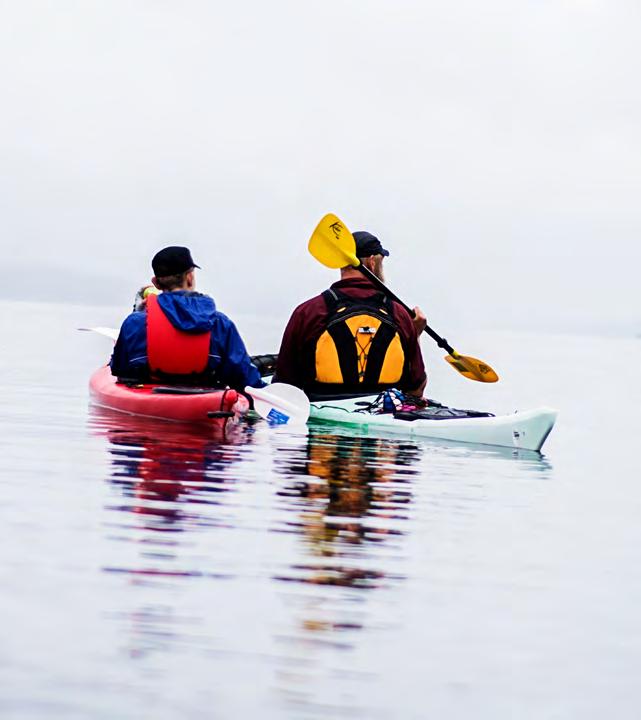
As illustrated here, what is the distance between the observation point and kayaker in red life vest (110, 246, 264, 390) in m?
11.6

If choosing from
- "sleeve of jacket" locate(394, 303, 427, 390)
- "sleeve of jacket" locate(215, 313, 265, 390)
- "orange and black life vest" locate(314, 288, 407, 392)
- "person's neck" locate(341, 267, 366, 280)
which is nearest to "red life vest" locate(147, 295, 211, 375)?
"sleeve of jacket" locate(215, 313, 265, 390)

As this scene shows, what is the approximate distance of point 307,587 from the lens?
5.11 meters

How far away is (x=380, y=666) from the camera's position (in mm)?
4188

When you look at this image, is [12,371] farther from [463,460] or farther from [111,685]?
[111,685]

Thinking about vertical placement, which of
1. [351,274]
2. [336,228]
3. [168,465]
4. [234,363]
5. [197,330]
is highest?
[336,228]

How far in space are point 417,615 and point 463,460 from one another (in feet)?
18.3

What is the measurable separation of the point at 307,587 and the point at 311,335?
274 inches

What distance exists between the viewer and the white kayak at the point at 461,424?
11.4 meters

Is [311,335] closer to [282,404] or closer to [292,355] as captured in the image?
[292,355]

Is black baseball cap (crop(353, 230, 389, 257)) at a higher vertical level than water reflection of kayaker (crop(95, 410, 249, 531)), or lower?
higher

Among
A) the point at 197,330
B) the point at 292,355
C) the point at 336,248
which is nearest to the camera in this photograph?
the point at 197,330

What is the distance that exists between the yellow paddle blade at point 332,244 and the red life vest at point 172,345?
5.35 feet

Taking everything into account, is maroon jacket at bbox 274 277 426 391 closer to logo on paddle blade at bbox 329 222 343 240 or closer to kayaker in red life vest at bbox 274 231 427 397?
kayaker in red life vest at bbox 274 231 427 397

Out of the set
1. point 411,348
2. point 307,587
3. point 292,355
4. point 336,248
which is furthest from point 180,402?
point 307,587
